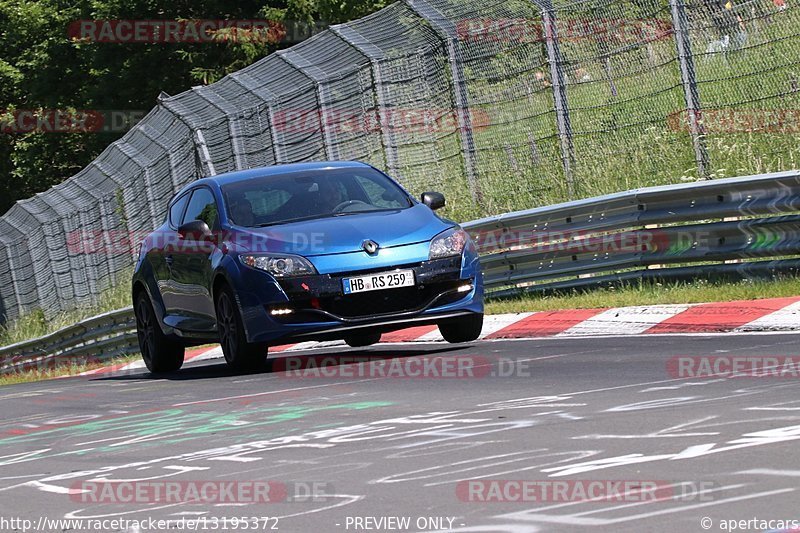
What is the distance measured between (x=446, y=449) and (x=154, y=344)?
772 centimetres

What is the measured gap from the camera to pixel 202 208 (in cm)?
1310

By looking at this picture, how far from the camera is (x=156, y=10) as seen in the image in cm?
4759

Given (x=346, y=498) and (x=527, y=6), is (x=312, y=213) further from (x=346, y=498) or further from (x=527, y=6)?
(x=346, y=498)

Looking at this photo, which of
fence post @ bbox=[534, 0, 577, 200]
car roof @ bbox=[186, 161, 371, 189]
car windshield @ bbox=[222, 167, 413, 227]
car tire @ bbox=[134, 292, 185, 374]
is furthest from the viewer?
fence post @ bbox=[534, 0, 577, 200]

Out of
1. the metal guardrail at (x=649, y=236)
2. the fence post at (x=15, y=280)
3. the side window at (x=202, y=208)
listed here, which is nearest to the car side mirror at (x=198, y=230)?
the side window at (x=202, y=208)

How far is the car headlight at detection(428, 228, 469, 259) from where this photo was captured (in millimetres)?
11508

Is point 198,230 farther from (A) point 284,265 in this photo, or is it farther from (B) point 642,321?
(B) point 642,321

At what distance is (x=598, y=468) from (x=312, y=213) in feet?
21.4

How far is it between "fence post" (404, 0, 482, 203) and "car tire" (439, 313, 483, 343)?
5.18 metres

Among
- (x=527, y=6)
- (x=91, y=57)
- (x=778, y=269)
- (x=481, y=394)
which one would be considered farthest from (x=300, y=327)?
(x=91, y=57)

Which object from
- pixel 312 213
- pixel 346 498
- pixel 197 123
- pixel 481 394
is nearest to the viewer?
pixel 346 498

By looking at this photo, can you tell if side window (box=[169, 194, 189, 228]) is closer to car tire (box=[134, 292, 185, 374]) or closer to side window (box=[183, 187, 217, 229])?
side window (box=[183, 187, 217, 229])

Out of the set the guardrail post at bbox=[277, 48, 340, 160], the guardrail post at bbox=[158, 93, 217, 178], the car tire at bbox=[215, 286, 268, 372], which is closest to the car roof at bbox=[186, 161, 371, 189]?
the car tire at bbox=[215, 286, 268, 372]

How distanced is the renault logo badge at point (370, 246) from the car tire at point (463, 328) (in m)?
0.96
